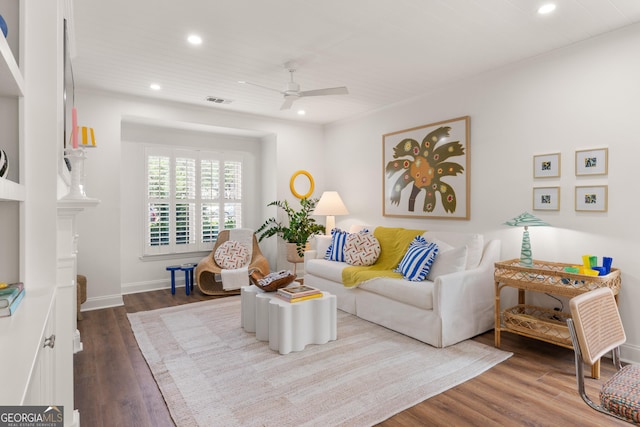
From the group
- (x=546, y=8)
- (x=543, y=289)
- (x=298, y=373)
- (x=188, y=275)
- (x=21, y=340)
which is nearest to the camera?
(x=21, y=340)

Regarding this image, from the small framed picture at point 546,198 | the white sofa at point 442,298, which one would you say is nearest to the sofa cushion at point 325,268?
the white sofa at point 442,298

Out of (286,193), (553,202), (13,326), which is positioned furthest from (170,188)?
(553,202)

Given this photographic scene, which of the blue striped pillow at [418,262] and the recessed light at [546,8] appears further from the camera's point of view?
the blue striped pillow at [418,262]

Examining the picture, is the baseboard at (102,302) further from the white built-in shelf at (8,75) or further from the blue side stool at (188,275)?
the white built-in shelf at (8,75)

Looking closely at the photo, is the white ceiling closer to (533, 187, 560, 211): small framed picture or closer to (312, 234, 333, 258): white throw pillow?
(533, 187, 560, 211): small framed picture

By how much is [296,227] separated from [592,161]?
381 centimetres

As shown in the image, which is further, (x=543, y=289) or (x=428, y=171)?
(x=428, y=171)

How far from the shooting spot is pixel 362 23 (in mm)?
2760

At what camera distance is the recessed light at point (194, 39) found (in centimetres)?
294

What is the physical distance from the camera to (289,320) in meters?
3.01

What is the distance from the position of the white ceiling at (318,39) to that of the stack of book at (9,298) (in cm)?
202

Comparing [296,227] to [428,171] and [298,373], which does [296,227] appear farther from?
[298,373]

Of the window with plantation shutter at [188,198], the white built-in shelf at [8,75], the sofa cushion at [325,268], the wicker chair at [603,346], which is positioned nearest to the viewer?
the white built-in shelf at [8,75]

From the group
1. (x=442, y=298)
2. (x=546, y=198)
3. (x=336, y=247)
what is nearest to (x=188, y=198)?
(x=336, y=247)
